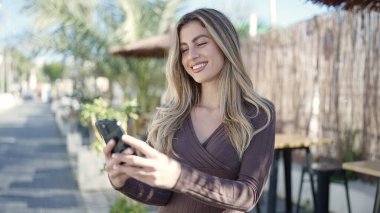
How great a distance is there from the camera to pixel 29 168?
8.35 m

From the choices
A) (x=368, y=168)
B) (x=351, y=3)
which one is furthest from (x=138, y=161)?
(x=351, y=3)

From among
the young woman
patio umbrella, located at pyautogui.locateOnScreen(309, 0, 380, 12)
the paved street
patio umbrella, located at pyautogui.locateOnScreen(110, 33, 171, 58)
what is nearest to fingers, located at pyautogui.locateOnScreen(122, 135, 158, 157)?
the young woman

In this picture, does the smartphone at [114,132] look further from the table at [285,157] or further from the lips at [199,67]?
the table at [285,157]

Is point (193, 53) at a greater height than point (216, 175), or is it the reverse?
point (193, 53)

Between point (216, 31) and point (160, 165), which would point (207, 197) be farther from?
point (216, 31)

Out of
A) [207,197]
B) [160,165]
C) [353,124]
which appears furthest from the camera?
[353,124]

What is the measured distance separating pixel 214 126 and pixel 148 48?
770 centimetres

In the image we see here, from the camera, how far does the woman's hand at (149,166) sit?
895 mm

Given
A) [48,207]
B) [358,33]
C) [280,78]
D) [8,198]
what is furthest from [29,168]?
[358,33]

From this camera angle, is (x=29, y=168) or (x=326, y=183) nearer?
(x=326, y=183)

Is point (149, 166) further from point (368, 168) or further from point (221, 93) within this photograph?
point (368, 168)

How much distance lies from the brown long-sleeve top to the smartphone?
0.48ft

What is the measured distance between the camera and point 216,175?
1.27 metres

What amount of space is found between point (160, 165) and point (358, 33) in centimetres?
484
